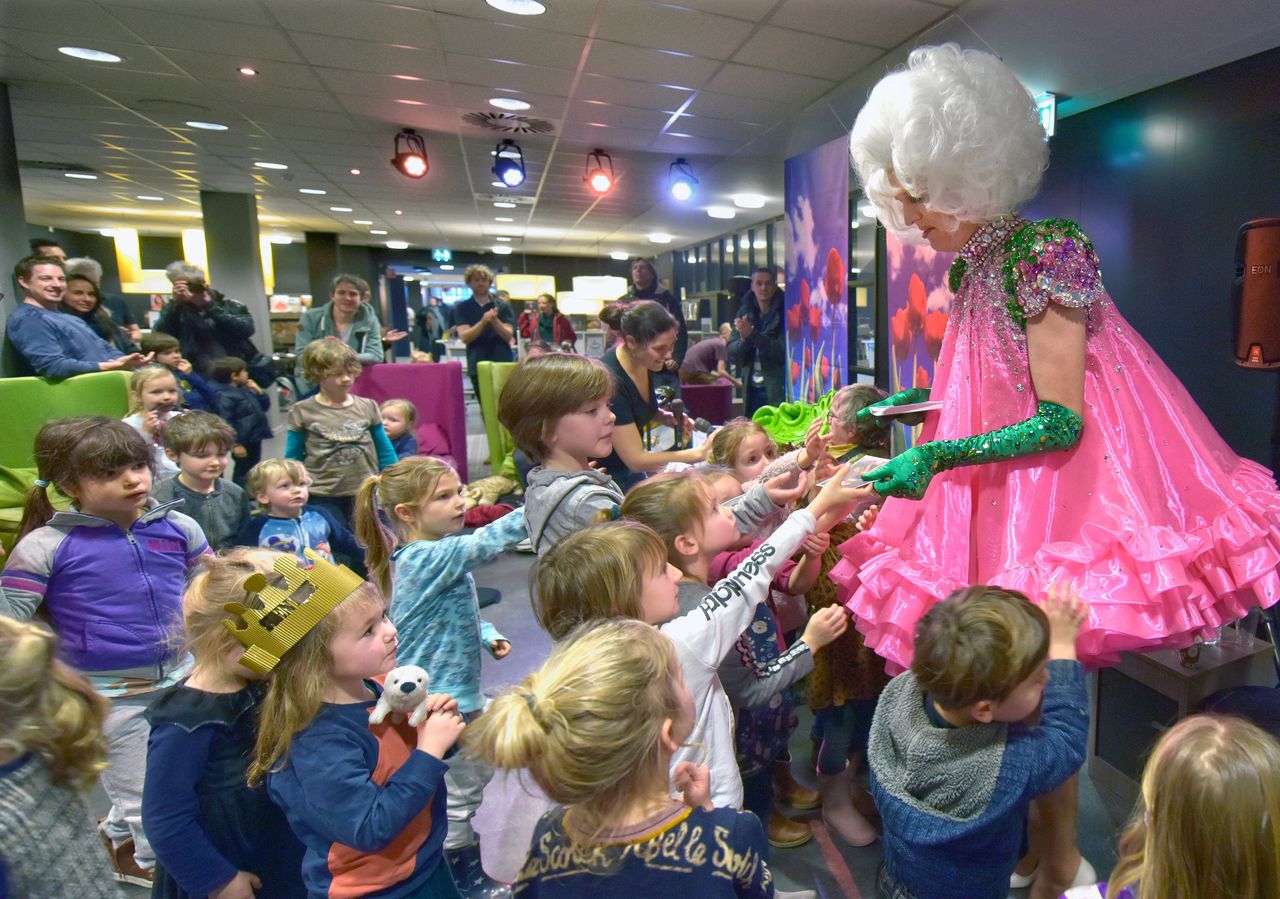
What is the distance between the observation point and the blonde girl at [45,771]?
100 centimetres

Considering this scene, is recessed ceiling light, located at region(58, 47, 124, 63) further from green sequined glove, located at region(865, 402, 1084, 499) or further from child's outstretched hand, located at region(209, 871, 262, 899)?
green sequined glove, located at region(865, 402, 1084, 499)

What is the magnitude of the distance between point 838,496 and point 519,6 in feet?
10.7

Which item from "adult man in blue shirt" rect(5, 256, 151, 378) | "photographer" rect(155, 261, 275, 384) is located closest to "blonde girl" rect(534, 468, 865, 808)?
"adult man in blue shirt" rect(5, 256, 151, 378)

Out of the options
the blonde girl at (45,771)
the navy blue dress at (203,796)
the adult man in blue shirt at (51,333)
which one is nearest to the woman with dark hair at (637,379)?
the navy blue dress at (203,796)

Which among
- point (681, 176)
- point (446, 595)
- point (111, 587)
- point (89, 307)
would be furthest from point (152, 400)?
point (681, 176)

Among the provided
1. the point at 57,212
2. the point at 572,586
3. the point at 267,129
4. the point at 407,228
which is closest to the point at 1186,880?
the point at 572,586

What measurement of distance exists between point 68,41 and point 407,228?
9.73 meters

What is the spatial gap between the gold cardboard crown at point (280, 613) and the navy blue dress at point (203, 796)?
158 millimetres

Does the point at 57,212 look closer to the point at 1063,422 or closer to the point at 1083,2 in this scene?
the point at 1083,2

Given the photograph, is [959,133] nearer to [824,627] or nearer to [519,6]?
[824,627]

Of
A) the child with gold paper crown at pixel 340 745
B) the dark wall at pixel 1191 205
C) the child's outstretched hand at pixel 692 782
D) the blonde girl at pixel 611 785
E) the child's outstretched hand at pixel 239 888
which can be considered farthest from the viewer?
the dark wall at pixel 1191 205

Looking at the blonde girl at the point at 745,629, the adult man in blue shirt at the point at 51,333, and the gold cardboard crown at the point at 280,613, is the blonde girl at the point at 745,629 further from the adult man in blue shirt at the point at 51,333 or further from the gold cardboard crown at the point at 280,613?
the adult man in blue shirt at the point at 51,333

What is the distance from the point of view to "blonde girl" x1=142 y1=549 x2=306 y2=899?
1.31 m

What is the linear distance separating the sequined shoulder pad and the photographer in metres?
5.52
